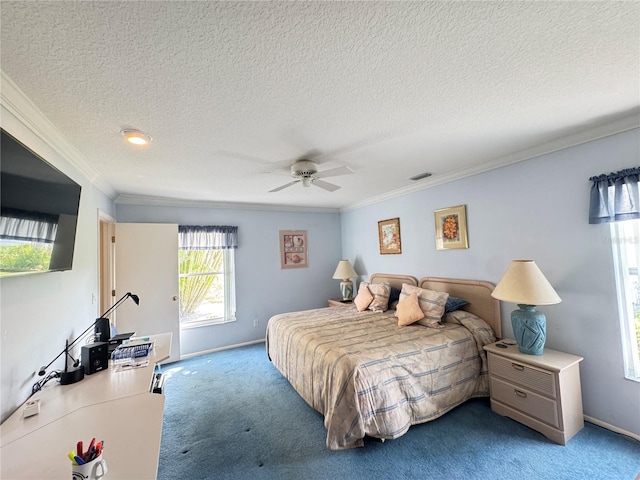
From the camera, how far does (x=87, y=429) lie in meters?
1.24

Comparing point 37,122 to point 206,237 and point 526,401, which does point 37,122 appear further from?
point 526,401

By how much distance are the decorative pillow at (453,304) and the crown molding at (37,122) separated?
377 cm

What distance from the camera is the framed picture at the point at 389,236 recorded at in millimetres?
4242

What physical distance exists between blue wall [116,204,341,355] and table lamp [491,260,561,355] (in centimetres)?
344

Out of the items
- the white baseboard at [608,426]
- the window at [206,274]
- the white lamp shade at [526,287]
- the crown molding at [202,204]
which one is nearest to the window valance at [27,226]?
the crown molding at [202,204]

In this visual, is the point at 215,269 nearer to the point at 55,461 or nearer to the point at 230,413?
the point at 230,413

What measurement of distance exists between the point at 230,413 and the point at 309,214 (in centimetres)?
358

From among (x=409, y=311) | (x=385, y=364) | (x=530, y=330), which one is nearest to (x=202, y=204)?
(x=409, y=311)

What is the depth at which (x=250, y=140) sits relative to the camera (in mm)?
2145

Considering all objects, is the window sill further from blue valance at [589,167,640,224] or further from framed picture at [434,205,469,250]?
blue valance at [589,167,640,224]

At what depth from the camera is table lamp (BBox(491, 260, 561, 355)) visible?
7.25 ft

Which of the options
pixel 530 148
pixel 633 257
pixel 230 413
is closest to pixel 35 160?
pixel 230 413

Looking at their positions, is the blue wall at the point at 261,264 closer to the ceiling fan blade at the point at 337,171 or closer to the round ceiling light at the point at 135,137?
the round ceiling light at the point at 135,137

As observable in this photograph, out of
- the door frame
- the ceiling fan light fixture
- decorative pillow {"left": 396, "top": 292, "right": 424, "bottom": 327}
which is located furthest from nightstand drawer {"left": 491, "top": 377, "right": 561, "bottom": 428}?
the door frame
